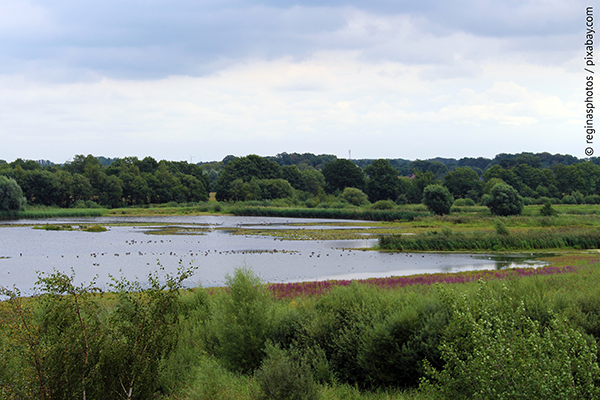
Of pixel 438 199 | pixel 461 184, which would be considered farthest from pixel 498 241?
pixel 461 184

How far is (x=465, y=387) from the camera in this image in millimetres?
8430

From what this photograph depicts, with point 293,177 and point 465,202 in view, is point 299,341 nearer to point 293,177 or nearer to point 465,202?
point 465,202

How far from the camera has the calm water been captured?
34.9 metres

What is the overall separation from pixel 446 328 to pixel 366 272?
84.8ft

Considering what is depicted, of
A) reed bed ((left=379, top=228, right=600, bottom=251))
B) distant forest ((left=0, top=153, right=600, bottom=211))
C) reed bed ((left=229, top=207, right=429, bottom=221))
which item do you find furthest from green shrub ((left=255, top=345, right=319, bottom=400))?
distant forest ((left=0, top=153, right=600, bottom=211))

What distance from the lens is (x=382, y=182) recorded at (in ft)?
447

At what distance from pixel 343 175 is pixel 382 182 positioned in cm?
1607

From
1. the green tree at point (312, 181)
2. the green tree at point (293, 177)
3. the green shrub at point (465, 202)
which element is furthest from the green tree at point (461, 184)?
the green tree at point (293, 177)

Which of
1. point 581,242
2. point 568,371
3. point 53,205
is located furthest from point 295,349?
point 53,205

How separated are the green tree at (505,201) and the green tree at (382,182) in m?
53.2

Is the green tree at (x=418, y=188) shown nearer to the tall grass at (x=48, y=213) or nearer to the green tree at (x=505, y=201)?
the green tree at (x=505, y=201)

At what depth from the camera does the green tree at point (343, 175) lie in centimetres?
14738

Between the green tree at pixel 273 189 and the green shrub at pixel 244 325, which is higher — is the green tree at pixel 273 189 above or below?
above

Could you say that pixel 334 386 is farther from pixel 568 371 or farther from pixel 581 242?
pixel 581 242
